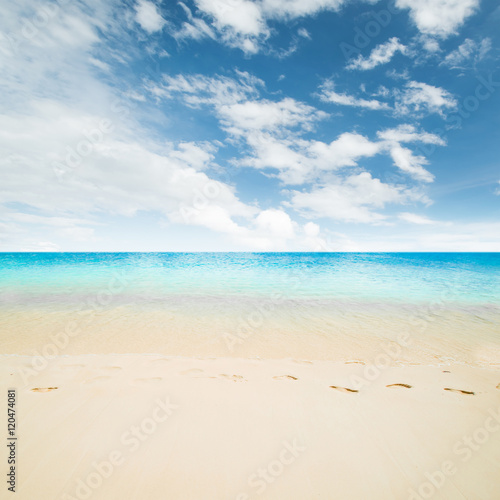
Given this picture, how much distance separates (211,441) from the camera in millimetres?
3260

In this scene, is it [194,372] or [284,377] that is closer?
[284,377]

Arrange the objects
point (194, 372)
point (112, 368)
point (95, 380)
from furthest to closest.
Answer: point (112, 368) < point (194, 372) < point (95, 380)

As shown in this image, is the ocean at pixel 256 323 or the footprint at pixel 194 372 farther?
the ocean at pixel 256 323

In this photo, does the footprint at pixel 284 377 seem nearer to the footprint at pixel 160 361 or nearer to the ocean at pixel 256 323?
the ocean at pixel 256 323

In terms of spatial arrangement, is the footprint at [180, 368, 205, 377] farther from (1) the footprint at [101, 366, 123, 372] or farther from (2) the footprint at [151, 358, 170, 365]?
(1) the footprint at [101, 366, 123, 372]

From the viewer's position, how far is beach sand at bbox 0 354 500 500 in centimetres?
273

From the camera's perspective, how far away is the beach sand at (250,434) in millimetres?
2732

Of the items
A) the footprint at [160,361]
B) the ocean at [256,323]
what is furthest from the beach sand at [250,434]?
the ocean at [256,323]

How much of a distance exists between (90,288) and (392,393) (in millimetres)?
18188

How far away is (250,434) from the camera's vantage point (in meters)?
3.42

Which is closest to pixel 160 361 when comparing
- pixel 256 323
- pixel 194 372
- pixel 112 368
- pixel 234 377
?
pixel 112 368

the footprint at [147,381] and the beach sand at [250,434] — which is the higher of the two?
the footprint at [147,381]

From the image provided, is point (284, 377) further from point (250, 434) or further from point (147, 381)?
point (147, 381)

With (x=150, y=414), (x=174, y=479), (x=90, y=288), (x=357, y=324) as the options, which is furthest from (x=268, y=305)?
(x=90, y=288)
